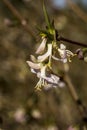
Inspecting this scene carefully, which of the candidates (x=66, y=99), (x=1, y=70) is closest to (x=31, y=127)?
(x=66, y=99)

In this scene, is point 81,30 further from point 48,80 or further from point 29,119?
point 48,80

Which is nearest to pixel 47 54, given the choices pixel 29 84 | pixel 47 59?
pixel 47 59

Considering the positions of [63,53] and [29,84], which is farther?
[29,84]

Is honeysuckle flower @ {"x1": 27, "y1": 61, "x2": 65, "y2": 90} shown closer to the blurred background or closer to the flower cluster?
the flower cluster

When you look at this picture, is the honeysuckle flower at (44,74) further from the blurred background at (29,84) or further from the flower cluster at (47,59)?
the blurred background at (29,84)

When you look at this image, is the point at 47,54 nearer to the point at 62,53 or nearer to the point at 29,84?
the point at 62,53
